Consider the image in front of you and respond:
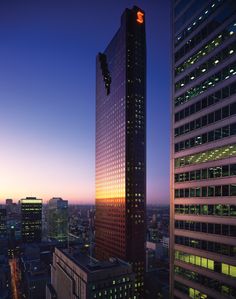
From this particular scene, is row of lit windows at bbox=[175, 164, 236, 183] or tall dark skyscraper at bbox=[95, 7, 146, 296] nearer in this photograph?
row of lit windows at bbox=[175, 164, 236, 183]

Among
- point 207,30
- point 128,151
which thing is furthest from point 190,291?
point 128,151

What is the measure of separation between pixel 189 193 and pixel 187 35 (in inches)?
1151

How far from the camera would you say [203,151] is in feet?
165

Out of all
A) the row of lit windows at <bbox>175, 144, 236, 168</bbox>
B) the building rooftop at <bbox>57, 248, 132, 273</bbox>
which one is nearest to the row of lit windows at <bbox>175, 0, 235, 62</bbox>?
the row of lit windows at <bbox>175, 144, 236, 168</bbox>

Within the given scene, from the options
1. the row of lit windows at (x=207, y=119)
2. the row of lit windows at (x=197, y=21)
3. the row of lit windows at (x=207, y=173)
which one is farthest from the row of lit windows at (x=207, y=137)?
the row of lit windows at (x=197, y=21)

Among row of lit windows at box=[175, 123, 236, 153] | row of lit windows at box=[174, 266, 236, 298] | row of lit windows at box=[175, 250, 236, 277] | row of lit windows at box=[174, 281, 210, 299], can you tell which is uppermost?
row of lit windows at box=[175, 123, 236, 153]

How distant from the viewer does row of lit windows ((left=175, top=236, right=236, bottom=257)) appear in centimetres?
4337

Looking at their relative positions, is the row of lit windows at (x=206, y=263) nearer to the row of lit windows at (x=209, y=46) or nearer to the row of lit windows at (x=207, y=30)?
the row of lit windows at (x=209, y=46)

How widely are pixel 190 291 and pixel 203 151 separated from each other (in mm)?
24008

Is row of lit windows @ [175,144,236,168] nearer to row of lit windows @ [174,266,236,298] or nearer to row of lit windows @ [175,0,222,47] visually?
row of lit windows @ [174,266,236,298]

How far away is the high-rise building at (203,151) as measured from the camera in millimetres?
44531

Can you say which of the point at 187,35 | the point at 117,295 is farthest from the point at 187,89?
the point at 117,295

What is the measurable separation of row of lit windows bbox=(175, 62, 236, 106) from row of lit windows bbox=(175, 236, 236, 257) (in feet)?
81.3

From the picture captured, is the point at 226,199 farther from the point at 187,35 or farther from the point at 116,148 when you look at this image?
the point at 116,148
